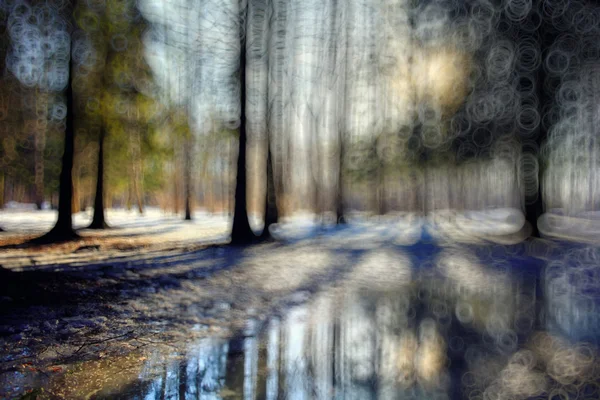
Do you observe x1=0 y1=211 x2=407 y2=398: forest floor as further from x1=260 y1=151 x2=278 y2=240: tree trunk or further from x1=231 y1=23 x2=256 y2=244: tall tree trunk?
x1=260 y1=151 x2=278 y2=240: tree trunk

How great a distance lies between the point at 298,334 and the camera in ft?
12.4

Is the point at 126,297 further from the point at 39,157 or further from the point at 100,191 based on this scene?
the point at 39,157

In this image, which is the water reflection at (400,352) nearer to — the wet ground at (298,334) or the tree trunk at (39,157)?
the wet ground at (298,334)

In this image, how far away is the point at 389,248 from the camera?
11758mm

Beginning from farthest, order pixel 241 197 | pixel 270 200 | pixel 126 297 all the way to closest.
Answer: pixel 270 200 < pixel 241 197 < pixel 126 297

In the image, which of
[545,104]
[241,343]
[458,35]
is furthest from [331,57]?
[241,343]

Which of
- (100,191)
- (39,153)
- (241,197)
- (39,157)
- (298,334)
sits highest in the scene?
(39,153)

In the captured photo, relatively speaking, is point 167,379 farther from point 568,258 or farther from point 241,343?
point 568,258

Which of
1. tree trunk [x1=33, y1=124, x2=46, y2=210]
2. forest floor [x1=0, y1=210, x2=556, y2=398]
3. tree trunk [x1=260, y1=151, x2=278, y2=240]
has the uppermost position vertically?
tree trunk [x1=33, y1=124, x2=46, y2=210]

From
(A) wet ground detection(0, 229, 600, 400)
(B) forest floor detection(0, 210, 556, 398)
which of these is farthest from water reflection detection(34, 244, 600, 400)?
(B) forest floor detection(0, 210, 556, 398)

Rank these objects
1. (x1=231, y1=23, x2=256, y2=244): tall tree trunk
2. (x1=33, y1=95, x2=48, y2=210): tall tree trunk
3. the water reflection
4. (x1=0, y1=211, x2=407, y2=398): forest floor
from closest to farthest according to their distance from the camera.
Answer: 1. the water reflection
2. (x1=0, y1=211, x2=407, y2=398): forest floor
3. (x1=231, y1=23, x2=256, y2=244): tall tree trunk
4. (x1=33, y1=95, x2=48, y2=210): tall tree trunk

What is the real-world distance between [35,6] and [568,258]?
2090 centimetres

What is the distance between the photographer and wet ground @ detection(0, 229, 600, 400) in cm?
263

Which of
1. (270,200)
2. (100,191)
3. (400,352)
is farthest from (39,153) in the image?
(400,352)
